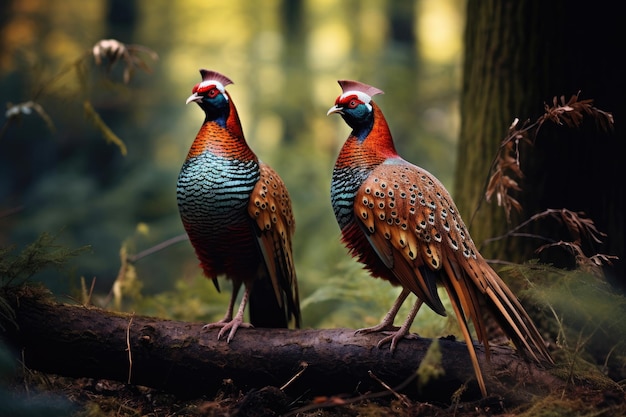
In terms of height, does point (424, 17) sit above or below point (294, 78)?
above

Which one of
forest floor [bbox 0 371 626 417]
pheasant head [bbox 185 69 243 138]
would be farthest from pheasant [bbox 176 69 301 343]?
forest floor [bbox 0 371 626 417]

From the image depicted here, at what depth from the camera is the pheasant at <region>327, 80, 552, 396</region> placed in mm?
2867

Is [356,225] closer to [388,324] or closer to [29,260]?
[388,324]

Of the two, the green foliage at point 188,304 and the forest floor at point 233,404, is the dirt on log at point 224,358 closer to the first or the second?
the forest floor at point 233,404

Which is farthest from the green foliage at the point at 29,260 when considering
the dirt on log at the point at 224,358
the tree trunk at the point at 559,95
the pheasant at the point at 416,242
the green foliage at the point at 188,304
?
the tree trunk at the point at 559,95

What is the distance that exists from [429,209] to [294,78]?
846 cm

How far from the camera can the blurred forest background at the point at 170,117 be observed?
833cm

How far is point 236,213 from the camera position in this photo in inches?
132

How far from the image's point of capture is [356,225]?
10.1ft

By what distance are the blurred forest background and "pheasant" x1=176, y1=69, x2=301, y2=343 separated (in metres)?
2.18

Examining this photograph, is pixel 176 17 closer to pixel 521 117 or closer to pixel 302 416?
pixel 521 117

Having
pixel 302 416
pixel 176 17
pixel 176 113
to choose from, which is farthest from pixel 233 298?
pixel 176 17

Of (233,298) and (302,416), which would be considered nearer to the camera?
(302,416)

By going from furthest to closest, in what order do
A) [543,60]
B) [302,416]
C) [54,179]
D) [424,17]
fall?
[424,17]
[54,179]
[543,60]
[302,416]
